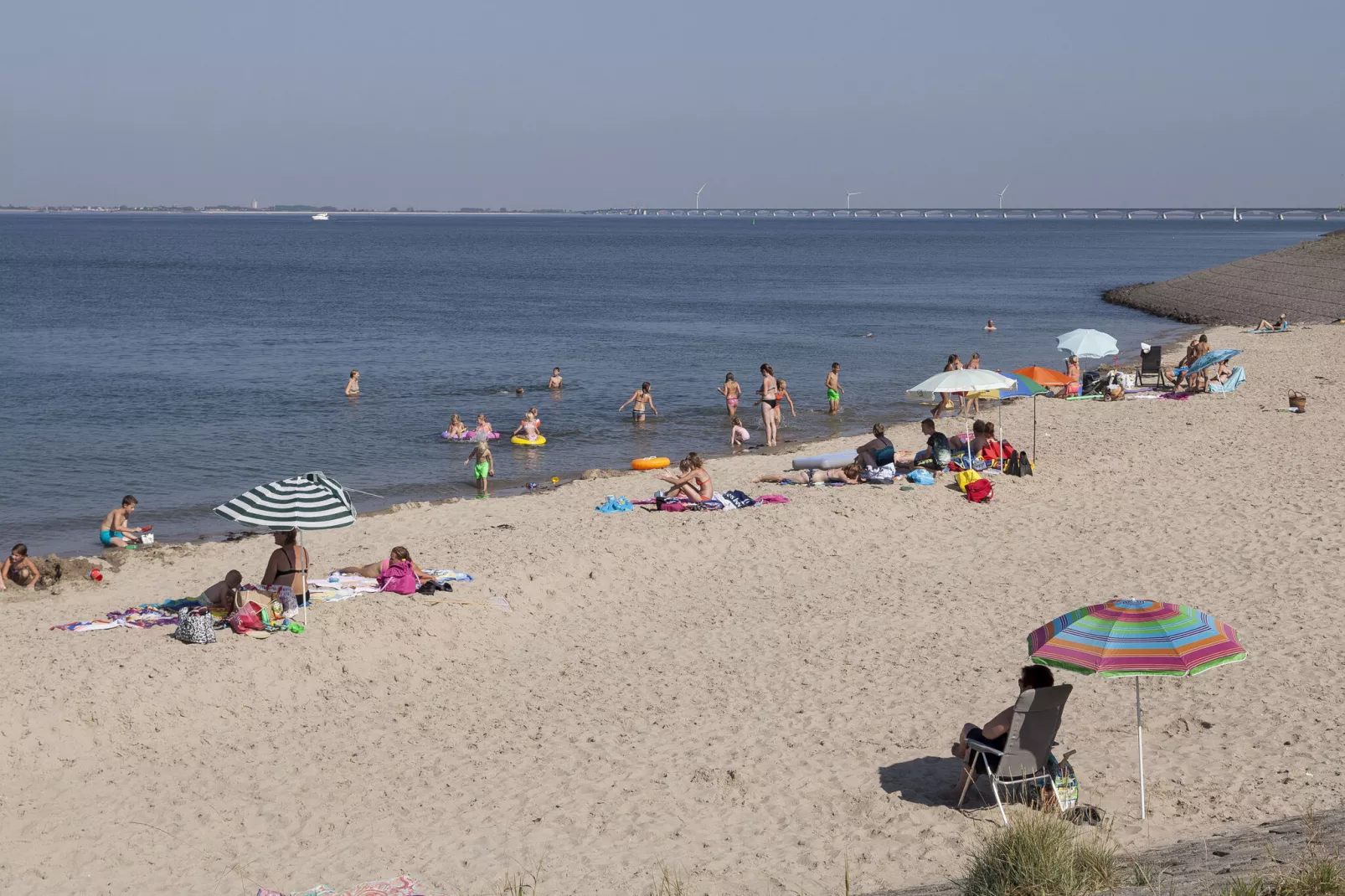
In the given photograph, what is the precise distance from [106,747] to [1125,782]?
25.7 ft

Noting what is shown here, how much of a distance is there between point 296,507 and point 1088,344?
15048 millimetres

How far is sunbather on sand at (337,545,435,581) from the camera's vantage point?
1311 cm

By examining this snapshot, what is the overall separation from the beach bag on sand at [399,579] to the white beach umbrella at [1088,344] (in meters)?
13.3

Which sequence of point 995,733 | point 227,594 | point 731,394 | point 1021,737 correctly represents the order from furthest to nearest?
point 731,394 < point 227,594 < point 995,733 < point 1021,737

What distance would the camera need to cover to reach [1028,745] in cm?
802

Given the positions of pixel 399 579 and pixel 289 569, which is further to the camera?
pixel 399 579

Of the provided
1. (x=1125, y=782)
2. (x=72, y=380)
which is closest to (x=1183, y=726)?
(x=1125, y=782)

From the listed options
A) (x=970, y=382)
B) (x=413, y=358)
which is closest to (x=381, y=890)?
(x=970, y=382)

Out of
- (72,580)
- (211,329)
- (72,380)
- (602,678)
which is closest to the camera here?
(602,678)

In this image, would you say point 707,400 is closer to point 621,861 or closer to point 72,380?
point 72,380

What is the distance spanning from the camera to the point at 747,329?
4881 cm

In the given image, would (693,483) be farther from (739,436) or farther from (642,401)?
(642,401)

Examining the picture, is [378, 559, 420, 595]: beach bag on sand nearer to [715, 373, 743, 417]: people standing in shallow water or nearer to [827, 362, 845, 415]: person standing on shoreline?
[715, 373, 743, 417]: people standing in shallow water

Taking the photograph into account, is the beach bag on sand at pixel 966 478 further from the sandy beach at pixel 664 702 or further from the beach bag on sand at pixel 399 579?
the beach bag on sand at pixel 399 579
